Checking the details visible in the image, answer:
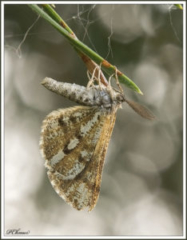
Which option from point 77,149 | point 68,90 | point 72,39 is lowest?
point 72,39

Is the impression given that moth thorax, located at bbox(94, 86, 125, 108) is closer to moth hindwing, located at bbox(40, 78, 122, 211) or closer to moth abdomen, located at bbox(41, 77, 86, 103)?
moth hindwing, located at bbox(40, 78, 122, 211)

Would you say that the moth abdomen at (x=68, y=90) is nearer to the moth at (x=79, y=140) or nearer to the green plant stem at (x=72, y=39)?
the moth at (x=79, y=140)

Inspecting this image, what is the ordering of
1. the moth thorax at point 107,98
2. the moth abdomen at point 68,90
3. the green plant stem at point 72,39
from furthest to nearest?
the moth thorax at point 107,98
the moth abdomen at point 68,90
the green plant stem at point 72,39

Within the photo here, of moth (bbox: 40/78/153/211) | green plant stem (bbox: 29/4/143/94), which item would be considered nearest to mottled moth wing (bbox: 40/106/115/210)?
moth (bbox: 40/78/153/211)

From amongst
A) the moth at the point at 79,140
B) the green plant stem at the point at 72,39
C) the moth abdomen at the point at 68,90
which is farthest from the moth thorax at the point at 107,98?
the green plant stem at the point at 72,39

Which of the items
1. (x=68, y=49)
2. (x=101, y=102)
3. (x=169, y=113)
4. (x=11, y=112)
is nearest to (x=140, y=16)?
(x=68, y=49)

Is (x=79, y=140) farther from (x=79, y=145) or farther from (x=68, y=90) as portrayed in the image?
(x=68, y=90)

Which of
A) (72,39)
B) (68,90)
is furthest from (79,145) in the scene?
(72,39)

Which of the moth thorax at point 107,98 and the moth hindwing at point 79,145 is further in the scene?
the moth thorax at point 107,98
